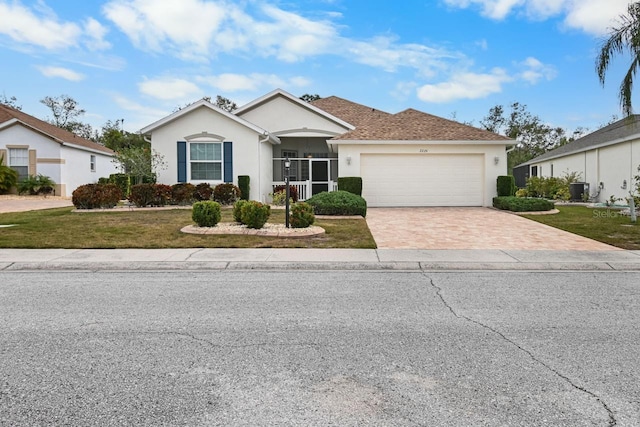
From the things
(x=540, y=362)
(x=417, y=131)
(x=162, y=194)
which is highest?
(x=417, y=131)

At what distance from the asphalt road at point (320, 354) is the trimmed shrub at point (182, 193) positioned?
12.5 meters

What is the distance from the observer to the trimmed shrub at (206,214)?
1256cm

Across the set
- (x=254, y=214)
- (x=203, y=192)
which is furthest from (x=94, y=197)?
(x=254, y=214)

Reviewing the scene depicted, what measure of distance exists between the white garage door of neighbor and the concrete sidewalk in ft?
37.7

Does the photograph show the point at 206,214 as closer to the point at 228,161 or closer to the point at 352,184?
the point at 352,184

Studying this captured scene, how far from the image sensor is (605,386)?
3.47m

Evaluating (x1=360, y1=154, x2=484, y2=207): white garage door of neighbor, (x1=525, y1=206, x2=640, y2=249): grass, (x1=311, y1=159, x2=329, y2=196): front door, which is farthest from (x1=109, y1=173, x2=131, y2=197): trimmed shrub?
(x1=525, y1=206, x2=640, y2=249): grass

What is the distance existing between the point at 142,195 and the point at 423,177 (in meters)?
12.2

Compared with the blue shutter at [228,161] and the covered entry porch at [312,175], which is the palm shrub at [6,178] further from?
the covered entry porch at [312,175]

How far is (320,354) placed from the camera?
4.13m

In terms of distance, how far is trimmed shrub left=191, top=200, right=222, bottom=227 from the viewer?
1256 centimetres

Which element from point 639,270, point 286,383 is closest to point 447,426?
point 286,383

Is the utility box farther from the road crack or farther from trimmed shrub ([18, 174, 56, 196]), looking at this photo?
trimmed shrub ([18, 174, 56, 196])

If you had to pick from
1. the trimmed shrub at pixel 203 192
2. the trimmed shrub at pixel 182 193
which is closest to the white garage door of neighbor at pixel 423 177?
the trimmed shrub at pixel 203 192
